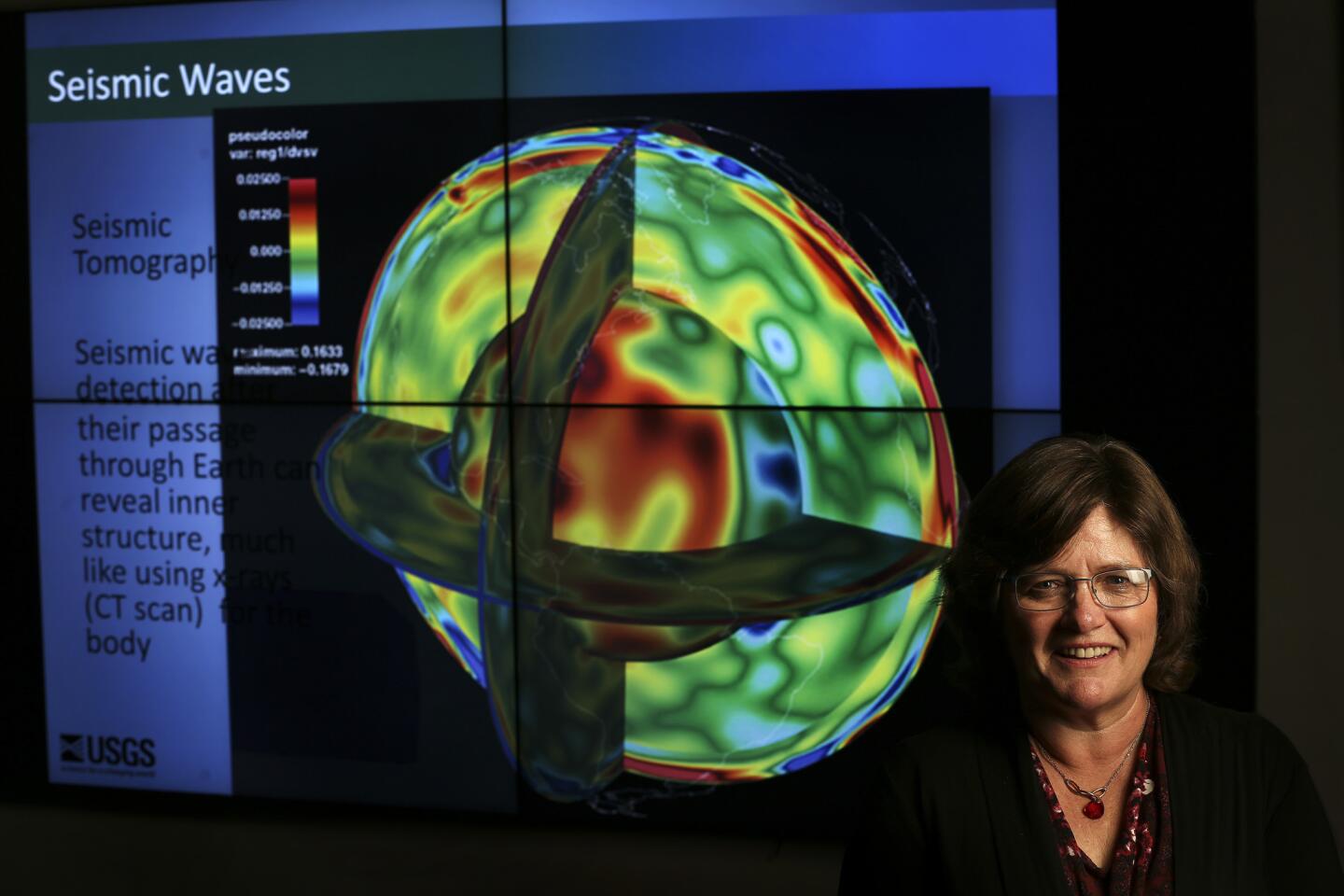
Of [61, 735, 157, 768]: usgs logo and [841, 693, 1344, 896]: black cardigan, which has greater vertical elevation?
[841, 693, 1344, 896]: black cardigan

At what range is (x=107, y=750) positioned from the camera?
412 cm

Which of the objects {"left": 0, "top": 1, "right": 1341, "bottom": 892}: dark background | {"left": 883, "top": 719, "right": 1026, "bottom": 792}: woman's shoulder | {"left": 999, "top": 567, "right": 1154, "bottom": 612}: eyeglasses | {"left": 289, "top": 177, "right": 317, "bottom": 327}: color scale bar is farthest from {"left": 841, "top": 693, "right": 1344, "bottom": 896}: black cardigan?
{"left": 289, "top": 177, "right": 317, "bottom": 327}: color scale bar

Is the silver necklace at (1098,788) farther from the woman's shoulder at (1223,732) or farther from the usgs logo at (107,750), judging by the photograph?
the usgs logo at (107,750)

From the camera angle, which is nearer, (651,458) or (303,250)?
(651,458)

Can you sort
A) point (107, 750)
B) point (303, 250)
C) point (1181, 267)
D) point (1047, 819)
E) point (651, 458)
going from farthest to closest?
point (107, 750) → point (303, 250) → point (651, 458) → point (1181, 267) → point (1047, 819)

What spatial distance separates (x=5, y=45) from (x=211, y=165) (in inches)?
30.1

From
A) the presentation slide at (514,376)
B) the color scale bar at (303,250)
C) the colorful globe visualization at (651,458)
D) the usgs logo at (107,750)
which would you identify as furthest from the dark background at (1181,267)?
the usgs logo at (107,750)

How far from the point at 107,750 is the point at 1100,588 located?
344cm

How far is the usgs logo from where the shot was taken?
13.4 ft

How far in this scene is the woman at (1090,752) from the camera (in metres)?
1.52

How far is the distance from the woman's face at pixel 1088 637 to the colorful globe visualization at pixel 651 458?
6.33 feet

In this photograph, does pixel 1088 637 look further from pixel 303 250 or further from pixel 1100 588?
pixel 303 250

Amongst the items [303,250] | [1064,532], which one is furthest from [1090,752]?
[303,250]

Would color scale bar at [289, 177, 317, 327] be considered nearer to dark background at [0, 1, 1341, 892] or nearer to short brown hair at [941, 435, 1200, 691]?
dark background at [0, 1, 1341, 892]
